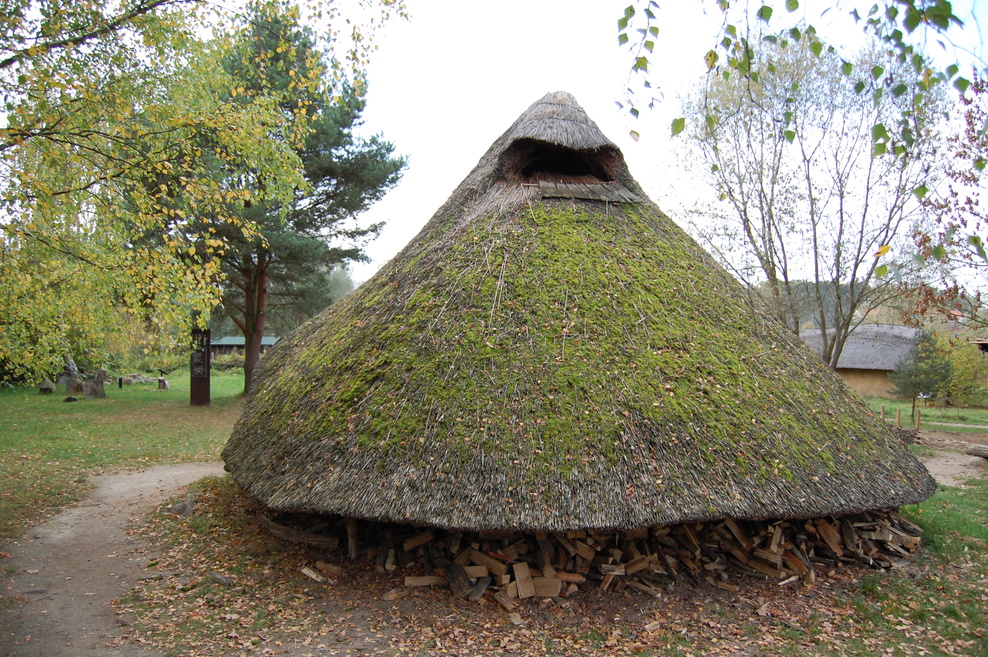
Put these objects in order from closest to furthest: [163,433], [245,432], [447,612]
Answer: [447,612]
[245,432]
[163,433]

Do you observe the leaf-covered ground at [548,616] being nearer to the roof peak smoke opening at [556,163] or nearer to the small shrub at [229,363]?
the roof peak smoke opening at [556,163]

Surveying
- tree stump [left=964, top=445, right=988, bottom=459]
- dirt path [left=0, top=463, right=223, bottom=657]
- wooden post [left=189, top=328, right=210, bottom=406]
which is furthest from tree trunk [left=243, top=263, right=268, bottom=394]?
tree stump [left=964, top=445, right=988, bottom=459]

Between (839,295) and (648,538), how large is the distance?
42.4 feet

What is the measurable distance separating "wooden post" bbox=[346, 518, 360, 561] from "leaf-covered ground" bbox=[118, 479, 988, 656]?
16 centimetres

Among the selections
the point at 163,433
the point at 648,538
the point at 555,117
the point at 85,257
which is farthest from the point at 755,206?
the point at 163,433

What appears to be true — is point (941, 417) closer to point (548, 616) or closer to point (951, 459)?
point (951, 459)

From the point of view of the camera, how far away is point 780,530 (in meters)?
5.72

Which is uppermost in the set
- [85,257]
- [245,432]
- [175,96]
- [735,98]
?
[735,98]

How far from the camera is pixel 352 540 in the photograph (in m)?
5.77

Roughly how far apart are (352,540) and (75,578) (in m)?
2.73

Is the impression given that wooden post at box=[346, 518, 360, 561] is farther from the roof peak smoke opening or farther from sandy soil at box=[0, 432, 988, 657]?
the roof peak smoke opening

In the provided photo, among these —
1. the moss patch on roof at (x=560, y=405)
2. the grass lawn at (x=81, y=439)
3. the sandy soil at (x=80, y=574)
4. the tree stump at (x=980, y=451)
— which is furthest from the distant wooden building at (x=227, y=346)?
the tree stump at (x=980, y=451)

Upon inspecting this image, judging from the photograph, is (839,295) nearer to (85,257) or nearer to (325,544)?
(325,544)

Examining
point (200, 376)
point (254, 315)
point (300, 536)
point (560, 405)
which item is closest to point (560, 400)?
point (560, 405)
